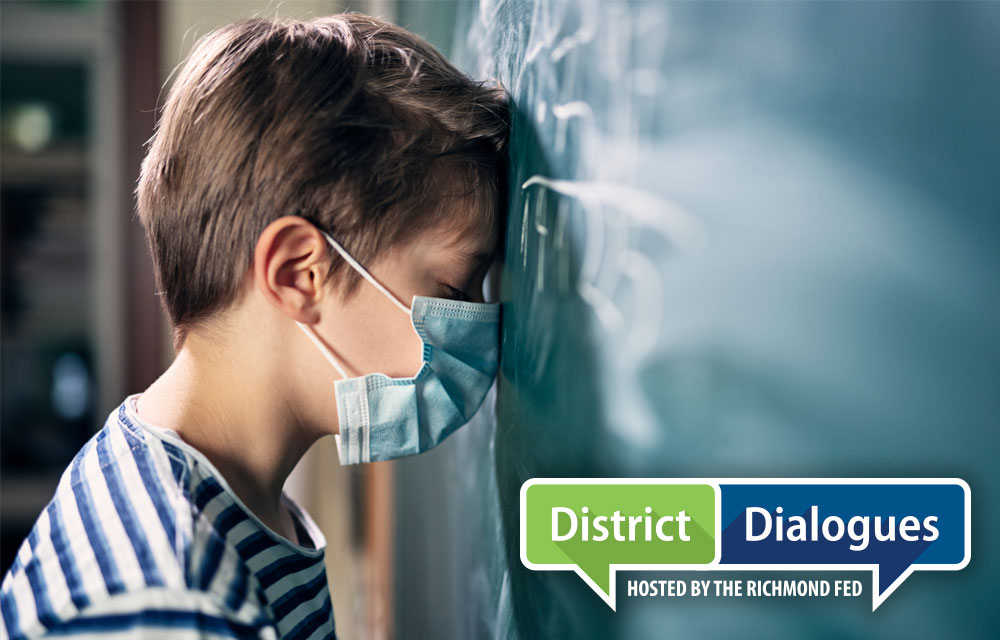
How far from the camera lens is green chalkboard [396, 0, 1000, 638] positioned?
1.50 ft

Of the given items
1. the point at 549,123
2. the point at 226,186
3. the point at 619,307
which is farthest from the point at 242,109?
the point at 619,307

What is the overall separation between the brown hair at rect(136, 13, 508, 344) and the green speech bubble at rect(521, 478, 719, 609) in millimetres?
266

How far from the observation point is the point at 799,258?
0.46 m

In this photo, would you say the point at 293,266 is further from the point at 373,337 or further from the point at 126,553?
the point at 126,553

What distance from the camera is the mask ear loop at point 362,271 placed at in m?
0.69

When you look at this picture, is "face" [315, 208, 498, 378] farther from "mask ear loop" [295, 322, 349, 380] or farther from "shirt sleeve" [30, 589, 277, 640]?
"shirt sleeve" [30, 589, 277, 640]

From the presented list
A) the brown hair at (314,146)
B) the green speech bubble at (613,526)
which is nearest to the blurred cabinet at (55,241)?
the brown hair at (314,146)

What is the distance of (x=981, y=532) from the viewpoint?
492 millimetres

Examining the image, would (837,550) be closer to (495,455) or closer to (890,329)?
(890,329)

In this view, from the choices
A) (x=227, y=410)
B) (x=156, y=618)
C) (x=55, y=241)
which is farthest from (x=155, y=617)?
(x=55, y=241)

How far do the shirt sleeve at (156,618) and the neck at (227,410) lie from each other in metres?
0.18

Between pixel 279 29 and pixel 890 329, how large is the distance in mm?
522

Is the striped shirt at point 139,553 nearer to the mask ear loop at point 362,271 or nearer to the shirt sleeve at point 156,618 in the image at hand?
the shirt sleeve at point 156,618

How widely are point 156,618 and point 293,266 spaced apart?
0.92 ft
